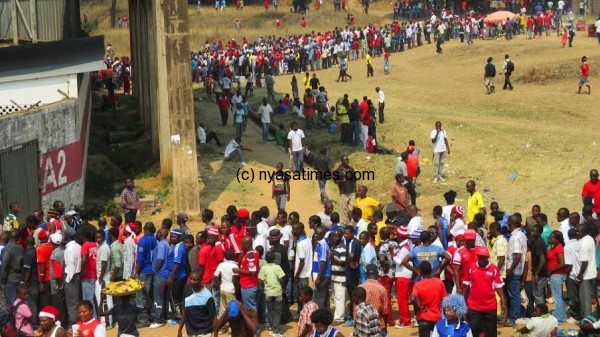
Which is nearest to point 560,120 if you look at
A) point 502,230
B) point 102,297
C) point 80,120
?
point 80,120

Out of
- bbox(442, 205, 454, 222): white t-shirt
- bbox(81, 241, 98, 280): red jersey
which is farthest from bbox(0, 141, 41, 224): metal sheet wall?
bbox(442, 205, 454, 222): white t-shirt

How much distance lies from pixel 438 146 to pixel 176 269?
36.4 ft

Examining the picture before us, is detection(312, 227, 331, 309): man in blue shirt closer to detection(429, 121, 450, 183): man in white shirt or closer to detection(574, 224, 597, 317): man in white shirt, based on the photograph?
detection(574, 224, 597, 317): man in white shirt

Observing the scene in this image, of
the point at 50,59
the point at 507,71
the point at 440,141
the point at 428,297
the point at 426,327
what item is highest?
the point at 50,59

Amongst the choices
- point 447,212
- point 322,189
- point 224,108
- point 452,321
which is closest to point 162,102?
point 322,189

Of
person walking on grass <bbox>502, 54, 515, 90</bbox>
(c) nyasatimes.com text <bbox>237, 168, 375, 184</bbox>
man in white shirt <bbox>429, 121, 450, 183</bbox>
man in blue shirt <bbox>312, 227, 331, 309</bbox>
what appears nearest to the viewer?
man in blue shirt <bbox>312, 227, 331, 309</bbox>

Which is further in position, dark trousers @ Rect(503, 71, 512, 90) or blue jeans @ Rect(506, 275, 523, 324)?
dark trousers @ Rect(503, 71, 512, 90)

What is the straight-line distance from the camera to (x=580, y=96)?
36938mm

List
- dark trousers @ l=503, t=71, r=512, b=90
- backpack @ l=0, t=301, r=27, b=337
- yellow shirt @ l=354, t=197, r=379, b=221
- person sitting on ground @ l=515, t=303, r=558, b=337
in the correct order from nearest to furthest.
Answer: person sitting on ground @ l=515, t=303, r=558, b=337 → backpack @ l=0, t=301, r=27, b=337 → yellow shirt @ l=354, t=197, r=379, b=221 → dark trousers @ l=503, t=71, r=512, b=90

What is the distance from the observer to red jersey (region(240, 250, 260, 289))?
15281 millimetres

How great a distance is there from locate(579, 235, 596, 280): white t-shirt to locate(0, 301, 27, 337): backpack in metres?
7.40

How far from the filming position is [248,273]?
1524 cm

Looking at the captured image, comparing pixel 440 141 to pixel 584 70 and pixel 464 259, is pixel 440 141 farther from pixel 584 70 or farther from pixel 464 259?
pixel 584 70

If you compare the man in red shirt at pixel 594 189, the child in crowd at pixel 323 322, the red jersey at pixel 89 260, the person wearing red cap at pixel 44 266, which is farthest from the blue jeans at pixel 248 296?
the man in red shirt at pixel 594 189
